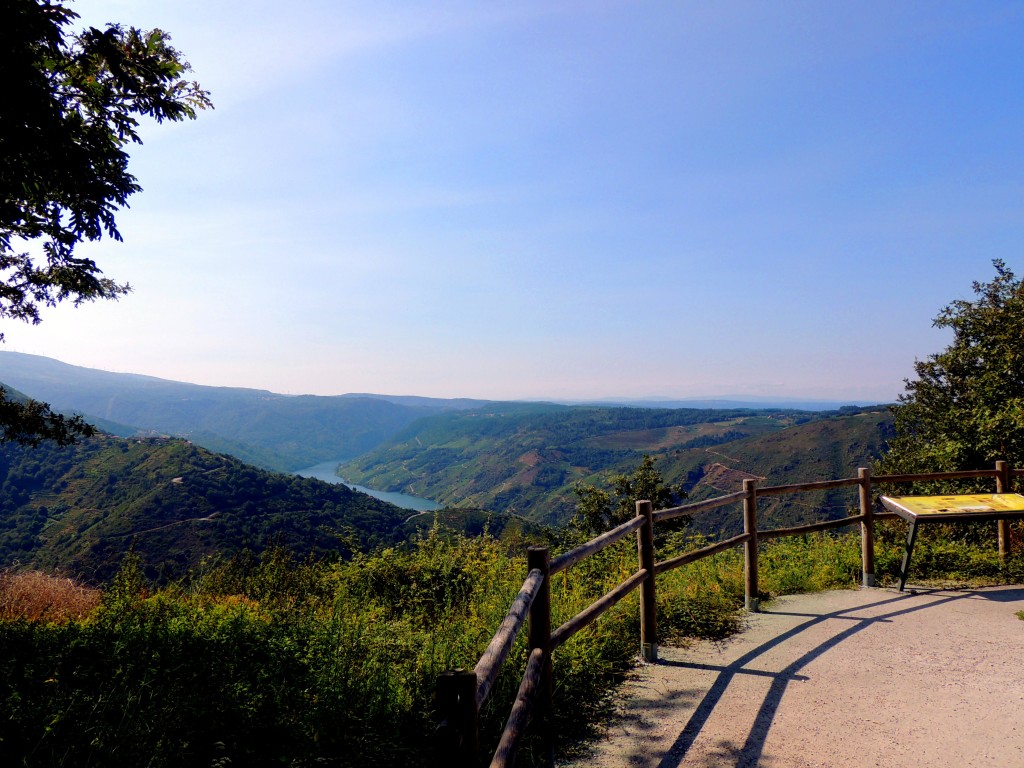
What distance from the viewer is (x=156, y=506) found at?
70.7m

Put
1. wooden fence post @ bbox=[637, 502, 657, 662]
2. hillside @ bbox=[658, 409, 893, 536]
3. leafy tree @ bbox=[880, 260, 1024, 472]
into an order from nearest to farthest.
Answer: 1. wooden fence post @ bbox=[637, 502, 657, 662]
2. leafy tree @ bbox=[880, 260, 1024, 472]
3. hillside @ bbox=[658, 409, 893, 536]

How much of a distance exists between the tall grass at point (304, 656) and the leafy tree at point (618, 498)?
1742cm

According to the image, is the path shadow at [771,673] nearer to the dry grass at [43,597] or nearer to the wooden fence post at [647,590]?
the wooden fence post at [647,590]

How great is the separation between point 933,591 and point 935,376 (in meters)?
17.8

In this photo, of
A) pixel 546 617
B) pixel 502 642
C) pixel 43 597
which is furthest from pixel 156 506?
pixel 502 642

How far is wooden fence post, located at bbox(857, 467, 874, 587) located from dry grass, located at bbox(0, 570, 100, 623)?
9.61 metres

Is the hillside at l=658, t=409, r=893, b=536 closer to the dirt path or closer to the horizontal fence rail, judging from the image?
the dirt path

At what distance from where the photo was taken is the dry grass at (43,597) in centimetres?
696

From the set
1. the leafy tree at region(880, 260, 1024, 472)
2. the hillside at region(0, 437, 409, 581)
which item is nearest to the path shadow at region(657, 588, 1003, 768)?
the leafy tree at region(880, 260, 1024, 472)

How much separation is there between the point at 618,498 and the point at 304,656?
2507cm

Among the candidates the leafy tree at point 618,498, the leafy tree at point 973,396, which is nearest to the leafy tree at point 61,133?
the leafy tree at point 973,396

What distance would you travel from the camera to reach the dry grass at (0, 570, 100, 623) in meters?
6.96

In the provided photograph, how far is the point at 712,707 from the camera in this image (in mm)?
3834

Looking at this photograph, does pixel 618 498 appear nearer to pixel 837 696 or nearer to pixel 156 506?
pixel 837 696
